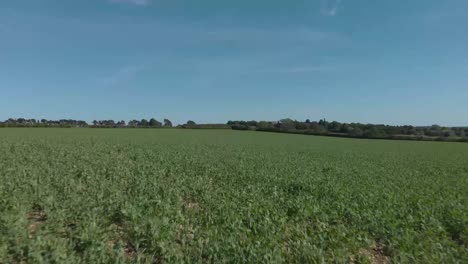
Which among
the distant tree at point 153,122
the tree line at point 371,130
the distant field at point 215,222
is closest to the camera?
the distant field at point 215,222

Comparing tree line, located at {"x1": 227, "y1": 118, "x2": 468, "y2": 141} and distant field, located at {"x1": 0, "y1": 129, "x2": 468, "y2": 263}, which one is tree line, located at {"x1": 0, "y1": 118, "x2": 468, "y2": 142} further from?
distant field, located at {"x1": 0, "y1": 129, "x2": 468, "y2": 263}

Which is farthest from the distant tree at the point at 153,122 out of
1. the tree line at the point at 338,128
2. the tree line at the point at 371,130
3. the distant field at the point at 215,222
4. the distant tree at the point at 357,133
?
the distant field at the point at 215,222

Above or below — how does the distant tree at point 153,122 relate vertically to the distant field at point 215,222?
above

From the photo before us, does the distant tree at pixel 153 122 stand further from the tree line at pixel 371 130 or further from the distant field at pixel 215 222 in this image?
the distant field at pixel 215 222

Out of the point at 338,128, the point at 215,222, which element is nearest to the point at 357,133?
the point at 338,128

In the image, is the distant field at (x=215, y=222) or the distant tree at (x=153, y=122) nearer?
the distant field at (x=215, y=222)

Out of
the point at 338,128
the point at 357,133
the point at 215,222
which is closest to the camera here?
the point at 215,222

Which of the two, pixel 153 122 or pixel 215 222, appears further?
pixel 153 122

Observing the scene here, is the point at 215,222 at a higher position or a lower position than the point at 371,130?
lower

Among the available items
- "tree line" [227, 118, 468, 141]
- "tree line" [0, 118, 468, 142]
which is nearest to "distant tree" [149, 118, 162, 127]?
"tree line" [0, 118, 468, 142]

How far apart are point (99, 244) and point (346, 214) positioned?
6.14 m

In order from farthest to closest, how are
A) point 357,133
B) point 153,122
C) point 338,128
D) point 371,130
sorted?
point 153,122, point 338,128, point 371,130, point 357,133

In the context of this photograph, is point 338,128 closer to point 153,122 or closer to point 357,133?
point 357,133

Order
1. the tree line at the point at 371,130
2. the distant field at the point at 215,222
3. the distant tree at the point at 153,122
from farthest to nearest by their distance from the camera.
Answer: the distant tree at the point at 153,122, the tree line at the point at 371,130, the distant field at the point at 215,222
